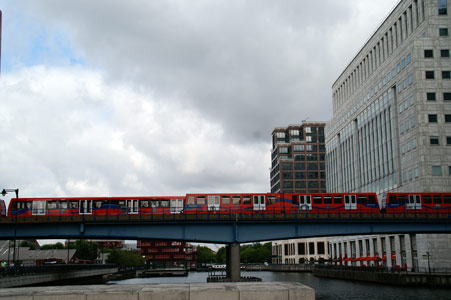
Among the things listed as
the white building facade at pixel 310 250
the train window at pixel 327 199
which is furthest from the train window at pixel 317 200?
the white building facade at pixel 310 250

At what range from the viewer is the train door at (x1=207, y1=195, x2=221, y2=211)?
6506cm

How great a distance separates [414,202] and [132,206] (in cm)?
3850

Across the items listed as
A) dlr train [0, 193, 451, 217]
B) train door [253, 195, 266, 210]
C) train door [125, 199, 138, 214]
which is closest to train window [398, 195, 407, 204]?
dlr train [0, 193, 451, 217]

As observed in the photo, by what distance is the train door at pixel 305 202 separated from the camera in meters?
66.8

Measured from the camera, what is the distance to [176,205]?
65.2 m

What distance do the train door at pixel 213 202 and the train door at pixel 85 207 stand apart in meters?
15.2

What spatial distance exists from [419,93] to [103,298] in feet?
279

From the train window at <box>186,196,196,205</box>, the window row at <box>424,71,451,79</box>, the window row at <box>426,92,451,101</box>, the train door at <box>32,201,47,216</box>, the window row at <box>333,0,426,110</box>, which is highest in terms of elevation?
the window row at <box>333,0,426,110</box>

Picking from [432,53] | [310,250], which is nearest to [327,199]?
[432,53]

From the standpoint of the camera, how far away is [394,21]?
106 meters

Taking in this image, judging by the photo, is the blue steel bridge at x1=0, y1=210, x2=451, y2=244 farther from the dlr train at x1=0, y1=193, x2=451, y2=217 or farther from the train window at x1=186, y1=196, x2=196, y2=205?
the train window at x1=186, y1=196, x2=196, y2=205

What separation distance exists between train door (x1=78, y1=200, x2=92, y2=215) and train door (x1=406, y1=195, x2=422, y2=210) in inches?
1687

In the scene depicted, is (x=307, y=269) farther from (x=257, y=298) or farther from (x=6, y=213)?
(x=257, y=298)

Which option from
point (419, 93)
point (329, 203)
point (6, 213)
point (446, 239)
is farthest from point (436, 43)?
point (6, 213)
